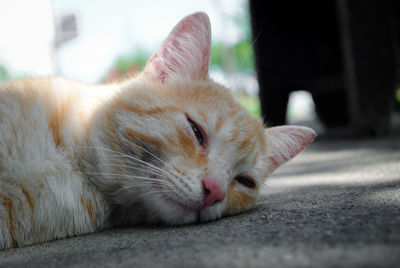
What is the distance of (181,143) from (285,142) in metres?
0.66

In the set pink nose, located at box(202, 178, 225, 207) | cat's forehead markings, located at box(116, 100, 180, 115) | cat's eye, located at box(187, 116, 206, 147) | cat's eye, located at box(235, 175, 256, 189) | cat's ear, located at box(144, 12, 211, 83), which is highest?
cat's ear, located at box(144, 12, 211, 83)

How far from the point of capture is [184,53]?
1486 mm

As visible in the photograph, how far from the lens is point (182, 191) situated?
3.57 feet

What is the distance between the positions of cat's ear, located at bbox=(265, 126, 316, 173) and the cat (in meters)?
0.22

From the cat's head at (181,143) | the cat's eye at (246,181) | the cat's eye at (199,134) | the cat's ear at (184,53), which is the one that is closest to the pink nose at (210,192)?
the cat's head at (181,143)

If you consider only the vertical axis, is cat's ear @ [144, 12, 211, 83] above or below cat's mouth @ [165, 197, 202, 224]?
above

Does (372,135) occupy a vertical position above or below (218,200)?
below

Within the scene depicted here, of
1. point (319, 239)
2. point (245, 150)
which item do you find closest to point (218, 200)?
point (245, 150)

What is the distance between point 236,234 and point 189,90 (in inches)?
24.2

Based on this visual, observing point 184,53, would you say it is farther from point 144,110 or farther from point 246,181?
point 246,181

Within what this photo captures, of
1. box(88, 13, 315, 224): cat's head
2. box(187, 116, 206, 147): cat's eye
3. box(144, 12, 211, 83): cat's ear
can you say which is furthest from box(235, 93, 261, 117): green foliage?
box(187, 116, 206, 147): cat's eye

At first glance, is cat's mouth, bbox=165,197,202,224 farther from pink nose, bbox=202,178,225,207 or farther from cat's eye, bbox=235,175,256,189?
cat's eye, bbox=235,175,256,189

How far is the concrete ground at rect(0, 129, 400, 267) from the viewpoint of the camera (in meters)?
0.70

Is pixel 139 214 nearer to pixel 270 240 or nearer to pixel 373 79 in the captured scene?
pixel 270 240
